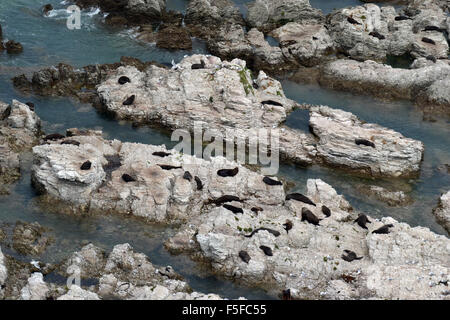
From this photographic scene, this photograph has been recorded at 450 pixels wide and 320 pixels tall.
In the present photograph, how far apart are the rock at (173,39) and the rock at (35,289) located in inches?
1163

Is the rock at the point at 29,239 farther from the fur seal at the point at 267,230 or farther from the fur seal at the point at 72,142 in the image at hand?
the fur seal at the point at 267,230

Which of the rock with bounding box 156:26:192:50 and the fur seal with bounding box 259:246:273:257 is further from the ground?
the rock with bounding box 156:26:192:50

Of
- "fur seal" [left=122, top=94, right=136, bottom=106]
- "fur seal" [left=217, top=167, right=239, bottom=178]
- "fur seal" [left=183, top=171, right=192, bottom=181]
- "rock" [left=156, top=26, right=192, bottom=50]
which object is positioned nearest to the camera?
"fur seal" [left=183, top=171, right=192, bottom=181]

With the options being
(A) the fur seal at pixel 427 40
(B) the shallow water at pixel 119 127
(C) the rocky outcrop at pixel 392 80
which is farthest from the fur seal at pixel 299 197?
(A) the fur seal at pixel 427 40

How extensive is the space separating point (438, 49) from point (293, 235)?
98.5 feet

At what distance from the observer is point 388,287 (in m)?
30.8

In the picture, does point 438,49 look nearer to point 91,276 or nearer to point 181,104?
point 181,104

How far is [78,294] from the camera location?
29031 mm

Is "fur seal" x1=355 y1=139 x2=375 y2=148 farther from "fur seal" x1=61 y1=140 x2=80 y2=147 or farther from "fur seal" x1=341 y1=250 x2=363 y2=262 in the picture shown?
"fur seal" x1=61 y1=140 x2=80 y2=147

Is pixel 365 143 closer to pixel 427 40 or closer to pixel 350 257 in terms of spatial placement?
pixel 350 257

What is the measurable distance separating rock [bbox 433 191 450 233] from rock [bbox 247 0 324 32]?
2613 cm

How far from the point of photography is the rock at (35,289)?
29.4m

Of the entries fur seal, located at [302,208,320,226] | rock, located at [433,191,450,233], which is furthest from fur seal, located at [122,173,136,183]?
rock, located at [433,191,450,233]

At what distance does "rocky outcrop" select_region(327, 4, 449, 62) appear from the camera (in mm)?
55562
